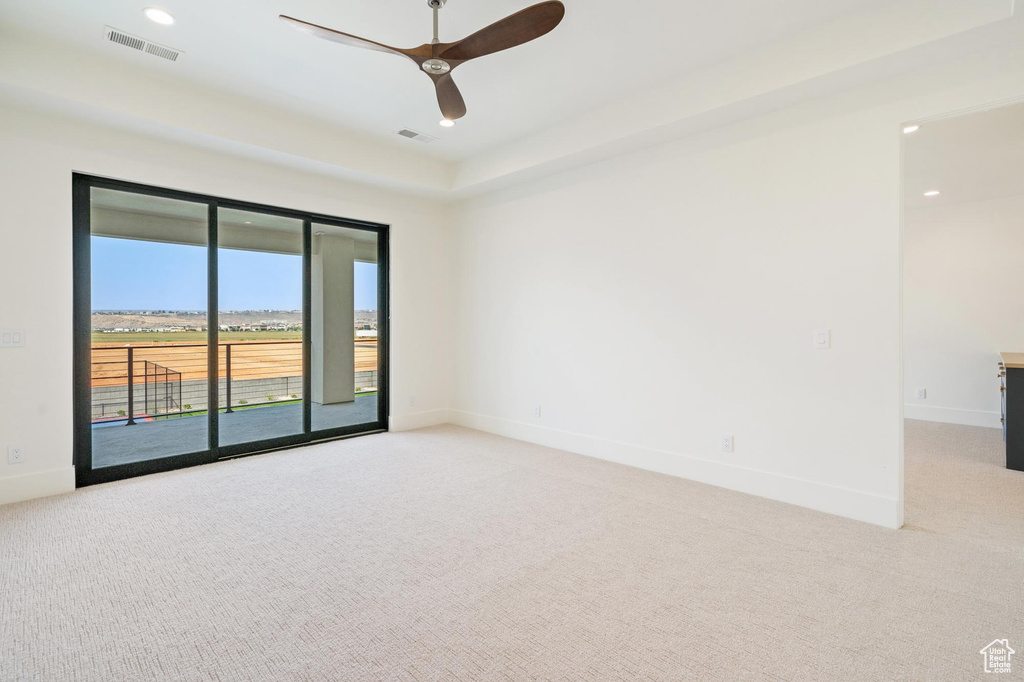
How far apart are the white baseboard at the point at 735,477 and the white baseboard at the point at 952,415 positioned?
13.1 ft

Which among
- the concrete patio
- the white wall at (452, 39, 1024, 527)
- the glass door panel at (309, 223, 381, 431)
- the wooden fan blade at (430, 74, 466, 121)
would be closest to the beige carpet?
the white wall at (452, 39, 1024, 527)

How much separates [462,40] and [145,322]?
3708 millimetres

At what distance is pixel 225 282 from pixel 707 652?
4.64 m

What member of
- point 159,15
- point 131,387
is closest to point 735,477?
point 159,15

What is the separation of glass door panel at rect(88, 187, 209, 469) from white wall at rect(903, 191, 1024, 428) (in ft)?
24.9


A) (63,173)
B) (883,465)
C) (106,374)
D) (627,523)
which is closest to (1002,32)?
(883,465)

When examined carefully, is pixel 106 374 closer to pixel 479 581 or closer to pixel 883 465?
pixel 479 581

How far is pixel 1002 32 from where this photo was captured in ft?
7.84

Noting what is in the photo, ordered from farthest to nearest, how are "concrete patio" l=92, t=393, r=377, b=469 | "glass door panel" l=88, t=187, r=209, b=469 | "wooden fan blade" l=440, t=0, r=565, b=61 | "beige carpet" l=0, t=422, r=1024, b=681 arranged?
"concrete patio" l=92, t=393, r=377, b=469
"glass door panel" l=88, t=187, r=209, b=469
"wooden fan blade" l=440, t=0, r=565, b=61
"beige carpet" l=0, t=422, r=1024, b=681

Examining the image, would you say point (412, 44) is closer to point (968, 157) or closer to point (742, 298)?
point (742, 298)

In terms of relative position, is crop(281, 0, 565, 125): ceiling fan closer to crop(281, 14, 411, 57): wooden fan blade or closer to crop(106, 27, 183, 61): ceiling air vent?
crop(281, 14, 411, 57): wooden fan blade

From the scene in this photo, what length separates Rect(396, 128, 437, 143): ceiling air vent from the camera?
438 cm

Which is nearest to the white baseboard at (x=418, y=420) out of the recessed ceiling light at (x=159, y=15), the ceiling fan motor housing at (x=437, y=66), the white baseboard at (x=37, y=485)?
the white baseboard at (x=37, y=485)

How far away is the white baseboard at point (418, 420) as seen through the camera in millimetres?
5439
